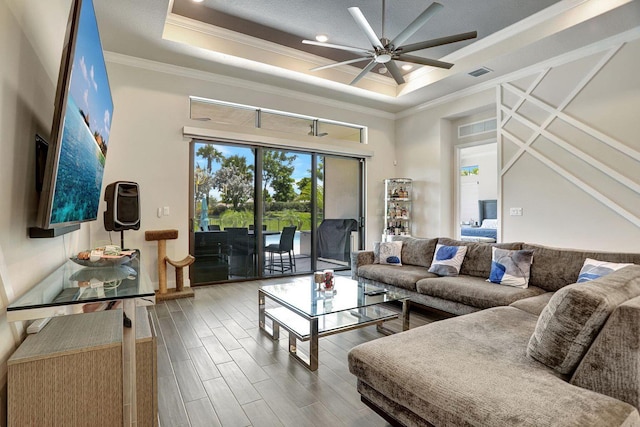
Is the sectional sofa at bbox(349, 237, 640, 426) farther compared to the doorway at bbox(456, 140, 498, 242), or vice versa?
the doorway at bbox(456, 140, 498, 242)

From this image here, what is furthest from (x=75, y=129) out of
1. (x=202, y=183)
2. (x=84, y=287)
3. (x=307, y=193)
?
(x=307, y=193)

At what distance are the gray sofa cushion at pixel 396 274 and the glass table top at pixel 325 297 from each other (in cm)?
53

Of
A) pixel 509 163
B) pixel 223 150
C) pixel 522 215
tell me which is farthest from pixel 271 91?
pixel 522 215

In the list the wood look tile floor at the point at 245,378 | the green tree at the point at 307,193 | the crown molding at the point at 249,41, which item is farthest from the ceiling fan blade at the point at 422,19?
the green tree at the point at 307,193

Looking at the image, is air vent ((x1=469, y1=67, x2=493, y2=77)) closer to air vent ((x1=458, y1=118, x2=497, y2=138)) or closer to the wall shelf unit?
air vent ((x1=458, y1=118, x2=497, y2=138))

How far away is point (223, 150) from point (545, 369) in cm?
472

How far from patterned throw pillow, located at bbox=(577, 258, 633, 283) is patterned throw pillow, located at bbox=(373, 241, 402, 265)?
195 cm

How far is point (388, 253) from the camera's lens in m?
4.30

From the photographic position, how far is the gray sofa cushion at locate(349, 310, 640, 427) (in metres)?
1.12

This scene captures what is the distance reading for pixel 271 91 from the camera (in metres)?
5.34

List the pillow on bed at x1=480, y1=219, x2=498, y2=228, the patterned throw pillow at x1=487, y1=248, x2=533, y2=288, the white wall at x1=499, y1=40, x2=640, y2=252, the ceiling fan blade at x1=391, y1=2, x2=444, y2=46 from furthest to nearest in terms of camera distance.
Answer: the pillow on bed at x1=480, y1=219, x2=498, y2=228
the white wall at x1=499, y1=40, x2=640, y2=252
the patterned throw pillow at x1=487, y1=248, x2=533, y2=288
the ceiling fan blade at x1=391, y1=2, x2=444, y2=46

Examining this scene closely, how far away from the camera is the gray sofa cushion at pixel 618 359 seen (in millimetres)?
1187

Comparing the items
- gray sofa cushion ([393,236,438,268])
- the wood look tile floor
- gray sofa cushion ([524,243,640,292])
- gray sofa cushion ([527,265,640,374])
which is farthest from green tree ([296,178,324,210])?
gray sofa cushion ([527,265,640,374])

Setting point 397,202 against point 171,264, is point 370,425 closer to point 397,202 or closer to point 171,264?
point 171,264
